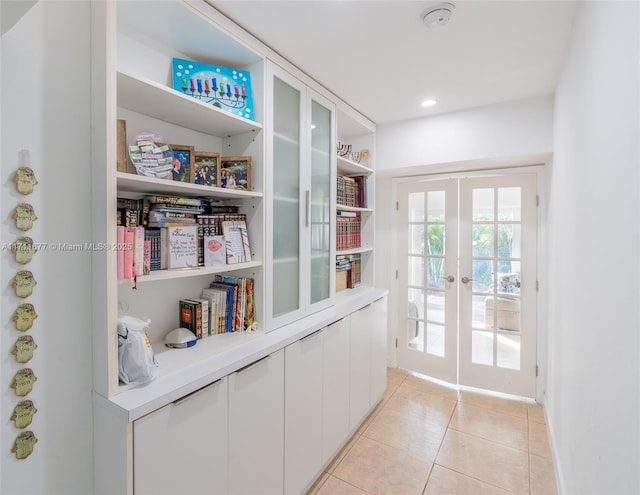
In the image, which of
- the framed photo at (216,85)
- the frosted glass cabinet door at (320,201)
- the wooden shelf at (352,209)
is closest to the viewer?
the framed photo at (216,85)

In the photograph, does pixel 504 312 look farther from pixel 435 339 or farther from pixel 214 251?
pixel 214 251

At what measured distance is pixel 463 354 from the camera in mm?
3104

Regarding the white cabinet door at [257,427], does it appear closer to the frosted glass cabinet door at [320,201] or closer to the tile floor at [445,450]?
the tile floor at [445,450]

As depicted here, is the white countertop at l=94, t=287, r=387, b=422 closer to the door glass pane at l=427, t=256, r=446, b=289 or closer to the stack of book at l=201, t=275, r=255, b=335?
the stack of book at l=201, t=275, r=255, b=335

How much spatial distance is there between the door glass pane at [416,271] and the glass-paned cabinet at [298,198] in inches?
51.0

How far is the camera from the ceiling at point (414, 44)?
1439 millimetres

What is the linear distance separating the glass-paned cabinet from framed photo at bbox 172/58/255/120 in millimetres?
141

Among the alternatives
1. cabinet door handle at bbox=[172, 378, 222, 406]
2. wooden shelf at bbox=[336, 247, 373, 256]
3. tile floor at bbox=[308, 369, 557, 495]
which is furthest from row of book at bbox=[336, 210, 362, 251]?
cabinet door handle at bbox=[172, 378, 222, 406]

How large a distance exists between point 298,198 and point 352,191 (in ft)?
3.07

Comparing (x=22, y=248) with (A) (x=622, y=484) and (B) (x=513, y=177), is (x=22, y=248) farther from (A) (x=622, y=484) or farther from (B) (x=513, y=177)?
(B) (x=513, y=177)

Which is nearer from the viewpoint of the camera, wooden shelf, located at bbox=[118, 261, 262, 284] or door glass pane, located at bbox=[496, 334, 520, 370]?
wooden shelf, located at bbox=[118, 261, 262, 284]

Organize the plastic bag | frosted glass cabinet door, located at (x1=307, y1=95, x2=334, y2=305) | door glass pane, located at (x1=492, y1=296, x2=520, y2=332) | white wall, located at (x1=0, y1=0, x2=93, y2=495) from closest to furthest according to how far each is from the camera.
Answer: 1. white wall, located at (x1=0, y1=0, x2=93, y2=495)
2. the plastic bag
3. frosted glass cabinet door, located at (x1=307, y1=95, x2=334, y2=305)
4. door glass pane, located at (x1=492, y1=296, x2=520, y2=332)

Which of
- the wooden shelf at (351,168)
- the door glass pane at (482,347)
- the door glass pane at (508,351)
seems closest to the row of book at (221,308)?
the wooden shelf at (351,168)

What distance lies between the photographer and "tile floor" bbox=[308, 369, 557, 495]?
1.90m
